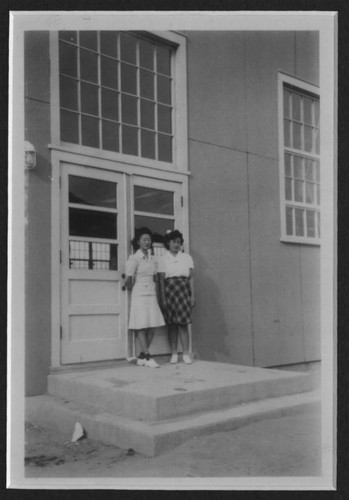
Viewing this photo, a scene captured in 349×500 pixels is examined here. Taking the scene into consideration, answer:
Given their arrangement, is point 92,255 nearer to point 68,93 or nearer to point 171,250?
point 171,250

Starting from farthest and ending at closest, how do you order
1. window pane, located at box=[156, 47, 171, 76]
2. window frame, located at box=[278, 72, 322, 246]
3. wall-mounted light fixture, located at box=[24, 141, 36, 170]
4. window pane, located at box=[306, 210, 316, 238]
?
window pane, located at box=[306, 210, 316, 238], window frame, located at box=[278, 72, 322, 246], window pane, located at box=[156, 47, 171, 76], wall-mounted light fixture, located at box=[24, 141, 36, 170]

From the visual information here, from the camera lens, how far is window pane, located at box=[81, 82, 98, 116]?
607 centimetres

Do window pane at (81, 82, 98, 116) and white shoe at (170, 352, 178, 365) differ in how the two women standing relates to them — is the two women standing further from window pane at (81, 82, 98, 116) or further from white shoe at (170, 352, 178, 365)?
window pane at (81, 82, 98, 116)

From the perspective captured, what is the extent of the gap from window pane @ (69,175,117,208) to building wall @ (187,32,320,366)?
3.88 feet

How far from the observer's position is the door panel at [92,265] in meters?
5.88

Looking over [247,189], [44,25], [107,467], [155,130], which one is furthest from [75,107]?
[107,467]

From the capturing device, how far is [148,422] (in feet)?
15.2

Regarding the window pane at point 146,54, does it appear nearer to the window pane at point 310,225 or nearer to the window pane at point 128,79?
the window pane at point 128,79

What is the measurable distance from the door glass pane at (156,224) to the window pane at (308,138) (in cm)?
239

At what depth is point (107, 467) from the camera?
4.31m

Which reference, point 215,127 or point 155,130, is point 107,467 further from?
point 215,127

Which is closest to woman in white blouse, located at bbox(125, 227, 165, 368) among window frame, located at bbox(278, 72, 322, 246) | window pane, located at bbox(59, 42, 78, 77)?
Result: window pane, located at bbox(59, 42, 78, 77)

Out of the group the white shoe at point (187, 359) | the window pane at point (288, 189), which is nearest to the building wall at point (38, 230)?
the white shoe at point (187, 359)

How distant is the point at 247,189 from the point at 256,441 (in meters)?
3.66
